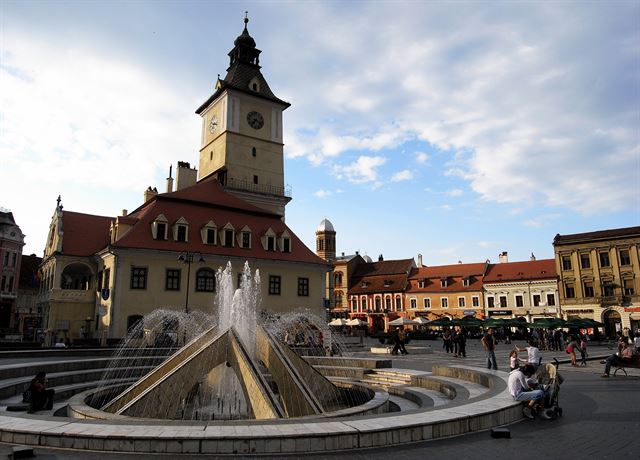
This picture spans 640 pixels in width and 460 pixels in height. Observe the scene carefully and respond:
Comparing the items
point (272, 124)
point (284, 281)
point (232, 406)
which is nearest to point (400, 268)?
point (272, 124)

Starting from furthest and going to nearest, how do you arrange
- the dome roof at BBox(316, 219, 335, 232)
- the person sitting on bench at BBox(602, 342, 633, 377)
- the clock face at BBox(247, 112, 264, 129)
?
the dome roof at BBox(316, 219, 335, 232) < the clock face at BBox(247, 112, 264, 129) < the person sitting on bench at BBox(602, 342, 633, 377)

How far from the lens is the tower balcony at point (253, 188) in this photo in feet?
151

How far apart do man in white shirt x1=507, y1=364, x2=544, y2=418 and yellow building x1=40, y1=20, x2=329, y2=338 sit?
2161 cm

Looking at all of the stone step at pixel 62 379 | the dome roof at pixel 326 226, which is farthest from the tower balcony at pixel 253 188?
Result: the dome roof at pixel 326 226

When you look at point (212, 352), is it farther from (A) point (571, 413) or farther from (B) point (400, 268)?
(B) point (400, 268)

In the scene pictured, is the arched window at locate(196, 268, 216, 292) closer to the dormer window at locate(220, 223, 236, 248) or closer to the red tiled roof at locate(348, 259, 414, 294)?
the dormer window at locate(220, 223, 236, 248)

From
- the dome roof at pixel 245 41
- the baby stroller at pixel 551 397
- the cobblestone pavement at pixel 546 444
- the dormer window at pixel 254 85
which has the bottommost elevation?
the cobblestone pavement at pixel 546 444

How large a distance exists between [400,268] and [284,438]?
229 ft

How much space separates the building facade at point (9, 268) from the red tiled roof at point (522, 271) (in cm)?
6009

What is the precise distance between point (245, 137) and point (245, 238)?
568 inches

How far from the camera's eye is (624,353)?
1598 centimetres

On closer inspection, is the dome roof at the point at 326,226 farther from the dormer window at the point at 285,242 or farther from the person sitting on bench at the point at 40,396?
the person sitting on bench at the point at 40,396

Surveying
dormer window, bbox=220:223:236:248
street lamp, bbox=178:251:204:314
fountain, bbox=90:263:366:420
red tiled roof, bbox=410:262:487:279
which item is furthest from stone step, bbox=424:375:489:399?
red tiled roof, bbox=410:262:487:279

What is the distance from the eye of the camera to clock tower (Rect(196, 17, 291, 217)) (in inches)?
1850
